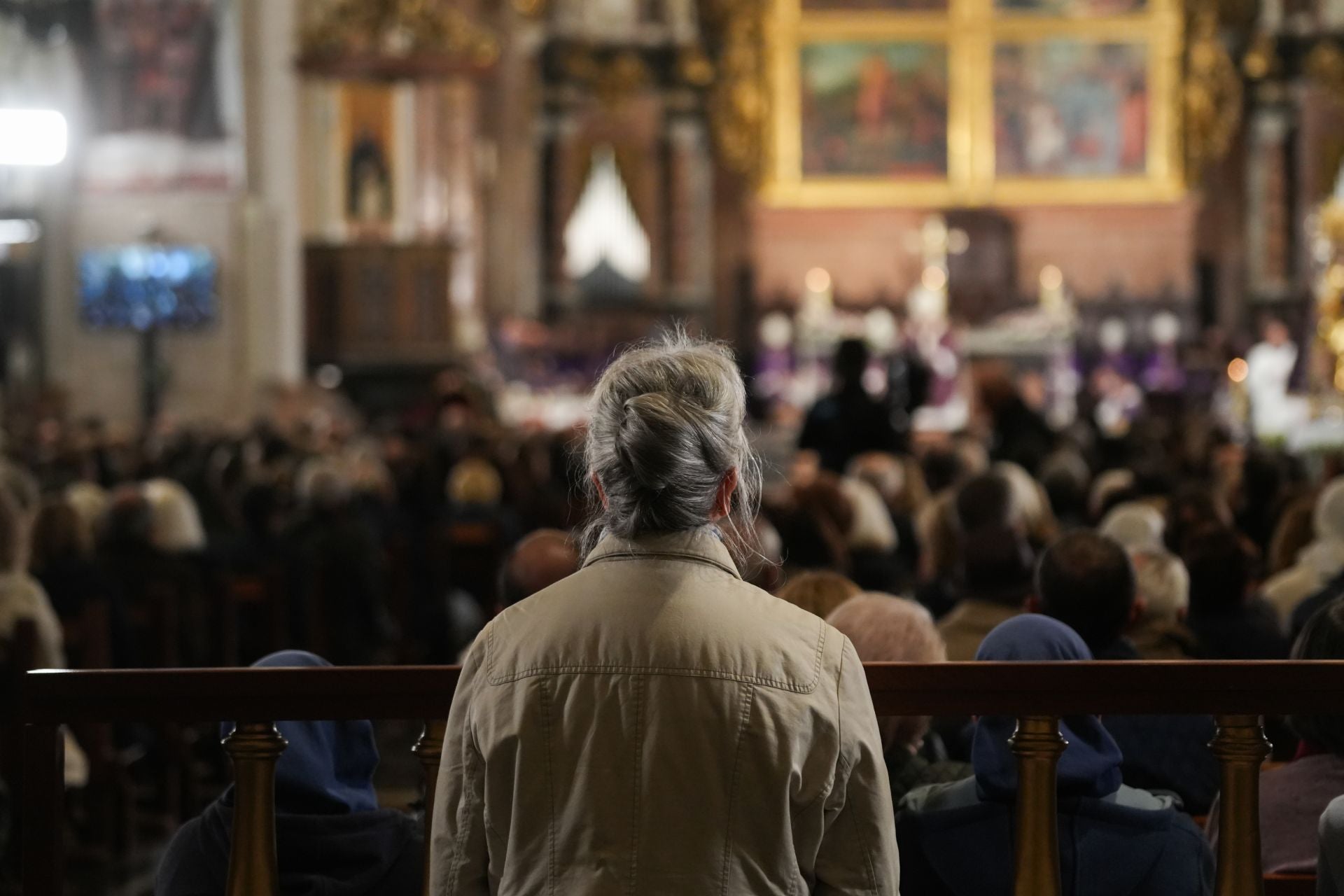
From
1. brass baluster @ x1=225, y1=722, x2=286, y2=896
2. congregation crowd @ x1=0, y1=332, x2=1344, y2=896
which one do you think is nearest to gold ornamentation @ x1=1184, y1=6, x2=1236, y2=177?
congregation crowd @ x1=0, y1=332, x2=1344, y2=896

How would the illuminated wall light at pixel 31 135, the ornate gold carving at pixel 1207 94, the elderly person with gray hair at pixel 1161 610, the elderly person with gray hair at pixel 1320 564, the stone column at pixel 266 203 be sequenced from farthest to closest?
the ornate gold carving at pixel 1207 94 < the stone column at pixel 266 203 < the illuminated wall light at pixel 31 135 < the elderly person with gray hair at pixel 1320 564 < the elderly person with gray hair at pixel 1161 610

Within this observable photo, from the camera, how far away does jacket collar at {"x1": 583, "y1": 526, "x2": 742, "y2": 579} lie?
2.42 meters

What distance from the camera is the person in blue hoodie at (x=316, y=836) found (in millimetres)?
3084

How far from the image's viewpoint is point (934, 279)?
22875 millimetres

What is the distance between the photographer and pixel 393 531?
396 inches

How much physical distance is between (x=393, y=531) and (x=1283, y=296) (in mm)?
Result: 16033

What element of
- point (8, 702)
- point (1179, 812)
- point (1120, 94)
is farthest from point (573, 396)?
point (1179, 812)

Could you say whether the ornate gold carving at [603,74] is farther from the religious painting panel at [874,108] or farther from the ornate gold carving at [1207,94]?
the ornate gold carving at [1207,94]

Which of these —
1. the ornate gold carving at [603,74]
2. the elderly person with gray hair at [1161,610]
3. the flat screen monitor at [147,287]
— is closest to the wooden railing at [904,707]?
the elderly person with gray hair at [1161,610]

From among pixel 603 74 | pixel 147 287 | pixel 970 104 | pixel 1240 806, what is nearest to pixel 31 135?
pixel 147 287

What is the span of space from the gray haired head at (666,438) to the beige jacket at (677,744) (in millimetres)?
53

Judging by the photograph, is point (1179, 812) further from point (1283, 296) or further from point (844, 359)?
point (1283, 296)

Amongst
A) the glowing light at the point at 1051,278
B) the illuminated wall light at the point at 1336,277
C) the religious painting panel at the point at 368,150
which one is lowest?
the illuminated wall light at the point at 1336,277

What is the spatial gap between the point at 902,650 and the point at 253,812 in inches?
49.0
